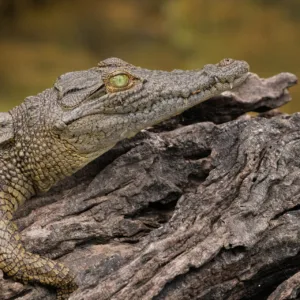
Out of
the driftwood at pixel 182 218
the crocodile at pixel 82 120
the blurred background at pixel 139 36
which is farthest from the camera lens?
the blurred background at pixel 139 36

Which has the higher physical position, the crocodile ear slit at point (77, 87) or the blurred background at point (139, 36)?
the blurred background at point (139, 36)

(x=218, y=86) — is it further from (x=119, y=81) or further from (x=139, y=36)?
(x=139, y=36)

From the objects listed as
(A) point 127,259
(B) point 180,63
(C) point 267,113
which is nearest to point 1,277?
(A) point 127,259

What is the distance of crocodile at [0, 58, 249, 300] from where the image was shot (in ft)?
7.99

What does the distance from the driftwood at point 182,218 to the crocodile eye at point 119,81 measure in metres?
0.31

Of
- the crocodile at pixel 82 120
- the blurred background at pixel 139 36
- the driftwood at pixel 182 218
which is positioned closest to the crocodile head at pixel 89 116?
the crocodile at pixel 82 120

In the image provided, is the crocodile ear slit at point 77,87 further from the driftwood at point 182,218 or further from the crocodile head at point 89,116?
the driftwood at point 182,218

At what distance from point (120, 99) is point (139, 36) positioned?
504 centimetres

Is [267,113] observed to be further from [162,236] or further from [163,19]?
[163,19]

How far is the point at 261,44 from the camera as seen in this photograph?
6.57 meters

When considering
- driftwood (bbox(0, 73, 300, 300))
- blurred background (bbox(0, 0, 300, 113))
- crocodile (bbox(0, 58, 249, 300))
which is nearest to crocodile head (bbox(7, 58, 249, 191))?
crocodile (bbox(0, 58, 249, 300))

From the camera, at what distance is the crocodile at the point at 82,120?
2436mm

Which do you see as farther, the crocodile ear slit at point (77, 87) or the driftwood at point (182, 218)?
the crocodile ear slit at point (77, 87)

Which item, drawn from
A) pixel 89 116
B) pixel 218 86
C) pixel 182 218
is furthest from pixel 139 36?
pixel 182 218
